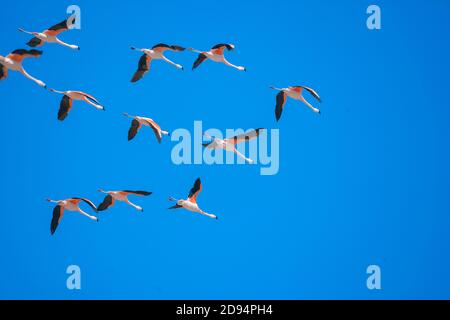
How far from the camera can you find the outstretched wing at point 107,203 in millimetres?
25141

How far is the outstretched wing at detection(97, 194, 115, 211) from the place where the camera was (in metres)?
25.1

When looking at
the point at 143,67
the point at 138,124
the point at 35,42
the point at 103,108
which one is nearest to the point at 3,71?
the point at 35,42

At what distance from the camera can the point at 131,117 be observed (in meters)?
24.3

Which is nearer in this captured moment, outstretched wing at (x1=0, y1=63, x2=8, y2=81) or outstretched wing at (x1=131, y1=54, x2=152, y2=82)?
outstretched wing at (x1=0, y1=63, x2=8, y2=81)

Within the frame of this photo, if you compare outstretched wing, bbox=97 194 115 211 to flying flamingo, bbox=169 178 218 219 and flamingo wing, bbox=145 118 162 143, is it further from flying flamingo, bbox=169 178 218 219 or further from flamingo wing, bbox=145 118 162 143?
flamingo wing, bbox=145 118 162 143

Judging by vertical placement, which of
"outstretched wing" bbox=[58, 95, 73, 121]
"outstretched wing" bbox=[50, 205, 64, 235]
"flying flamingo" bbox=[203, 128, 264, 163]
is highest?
"outstretched wing" bbox=[58, 95, 73, 121]

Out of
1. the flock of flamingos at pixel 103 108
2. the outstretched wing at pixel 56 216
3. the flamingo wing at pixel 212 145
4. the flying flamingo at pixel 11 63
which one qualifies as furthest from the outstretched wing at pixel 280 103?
the outstretched wing at pixel 56 216

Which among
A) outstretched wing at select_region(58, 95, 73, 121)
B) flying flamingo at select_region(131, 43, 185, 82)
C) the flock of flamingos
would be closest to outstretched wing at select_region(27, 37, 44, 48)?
the flock of flamingos

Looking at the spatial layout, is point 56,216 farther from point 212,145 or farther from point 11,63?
point 212,145

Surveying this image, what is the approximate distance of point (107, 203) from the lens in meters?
25.4
